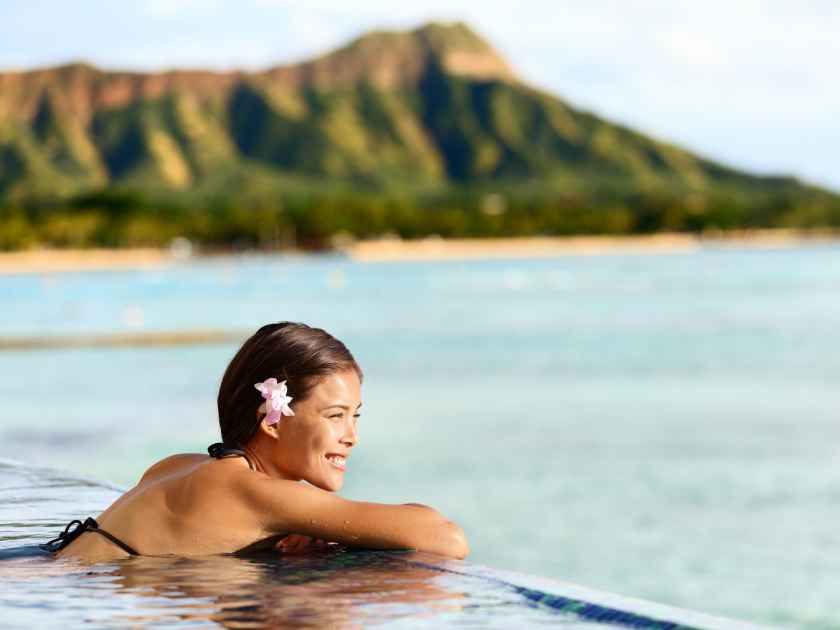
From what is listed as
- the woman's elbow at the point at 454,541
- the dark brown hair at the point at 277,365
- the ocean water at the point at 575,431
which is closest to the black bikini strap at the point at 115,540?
the dark brown hair at the point at 277,365

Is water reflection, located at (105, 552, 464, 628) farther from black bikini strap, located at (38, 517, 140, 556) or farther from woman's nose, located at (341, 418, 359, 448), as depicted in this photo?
woman's nose, located at (341, 418, 359, 448)

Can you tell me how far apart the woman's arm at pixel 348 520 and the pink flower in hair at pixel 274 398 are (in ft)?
0.84

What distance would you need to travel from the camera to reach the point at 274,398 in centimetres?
584

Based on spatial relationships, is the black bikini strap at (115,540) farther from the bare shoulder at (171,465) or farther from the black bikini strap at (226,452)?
the black bikini strap at (226,452)

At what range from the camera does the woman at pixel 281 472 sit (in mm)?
5961

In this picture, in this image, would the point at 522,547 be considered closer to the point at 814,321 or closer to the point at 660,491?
the point at 660,491

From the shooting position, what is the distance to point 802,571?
60.3 ft

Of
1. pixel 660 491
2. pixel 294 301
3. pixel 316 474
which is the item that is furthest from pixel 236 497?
pixel 294 301

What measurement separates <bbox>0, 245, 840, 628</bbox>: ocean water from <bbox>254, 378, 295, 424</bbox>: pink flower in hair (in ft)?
17.1

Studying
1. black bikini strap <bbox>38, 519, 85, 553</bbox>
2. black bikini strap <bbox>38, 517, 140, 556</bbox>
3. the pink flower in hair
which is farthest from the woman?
black bikini strap <bbox>38, 519, 85, 553</bbox>

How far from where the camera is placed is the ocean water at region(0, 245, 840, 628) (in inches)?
760

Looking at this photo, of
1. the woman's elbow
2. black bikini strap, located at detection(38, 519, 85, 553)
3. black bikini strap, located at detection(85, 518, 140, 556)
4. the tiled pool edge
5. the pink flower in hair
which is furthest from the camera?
black bikini strap, located at detection(38, 519, 85, 553)

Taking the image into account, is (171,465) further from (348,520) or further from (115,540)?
(348,520)

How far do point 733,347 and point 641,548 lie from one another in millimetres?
39931
